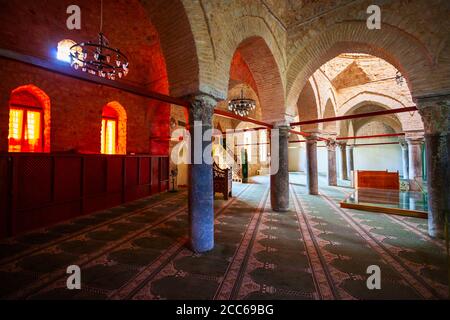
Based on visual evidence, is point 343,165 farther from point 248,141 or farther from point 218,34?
point 218,34

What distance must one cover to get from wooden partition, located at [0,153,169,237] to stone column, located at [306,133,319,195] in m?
7.67

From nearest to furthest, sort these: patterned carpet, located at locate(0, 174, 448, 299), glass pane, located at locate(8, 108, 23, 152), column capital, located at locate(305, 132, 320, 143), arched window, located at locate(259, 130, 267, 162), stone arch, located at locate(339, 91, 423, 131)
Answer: patterned carpet, located at locate(0, 174, 448, 299) < glass pane, located at locate(8, 108, 23, 152) < column capital, located at locate(305, 132, 320, 143) < stone arch, located at locate(339, 91, 423, 131) < arched window, located at locate(259, 130, 267, 162)

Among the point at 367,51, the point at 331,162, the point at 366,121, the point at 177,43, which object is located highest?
the point at 366,121

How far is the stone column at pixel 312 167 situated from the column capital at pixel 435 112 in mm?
5310

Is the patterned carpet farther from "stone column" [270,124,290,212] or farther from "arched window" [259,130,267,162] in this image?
"arched window" [259,130,267,162]

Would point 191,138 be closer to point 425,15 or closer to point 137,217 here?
point 137,217

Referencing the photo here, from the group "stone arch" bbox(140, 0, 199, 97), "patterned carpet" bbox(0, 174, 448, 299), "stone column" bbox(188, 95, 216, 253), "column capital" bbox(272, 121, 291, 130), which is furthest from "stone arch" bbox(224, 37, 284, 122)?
"patterned carpet" bbox(0, 174, 448, 299)

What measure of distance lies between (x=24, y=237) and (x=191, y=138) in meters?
4.20

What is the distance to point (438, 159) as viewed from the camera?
4.57 metres

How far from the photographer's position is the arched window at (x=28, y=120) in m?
7.82

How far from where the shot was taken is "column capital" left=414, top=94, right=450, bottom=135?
4.48m

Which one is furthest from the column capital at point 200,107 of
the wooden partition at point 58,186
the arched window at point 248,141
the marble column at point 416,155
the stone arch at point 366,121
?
the arched window at point 248,141

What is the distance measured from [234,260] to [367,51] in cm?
680

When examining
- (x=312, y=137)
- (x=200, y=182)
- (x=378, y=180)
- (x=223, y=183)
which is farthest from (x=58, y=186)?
(x=378, y=180)
